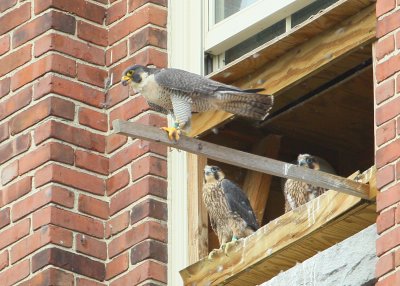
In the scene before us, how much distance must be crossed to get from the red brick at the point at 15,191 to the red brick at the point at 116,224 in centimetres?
42

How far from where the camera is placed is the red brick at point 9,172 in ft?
33.8

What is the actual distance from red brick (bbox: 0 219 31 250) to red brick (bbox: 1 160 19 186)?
0.27 m

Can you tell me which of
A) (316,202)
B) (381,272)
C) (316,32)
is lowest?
(381,272)

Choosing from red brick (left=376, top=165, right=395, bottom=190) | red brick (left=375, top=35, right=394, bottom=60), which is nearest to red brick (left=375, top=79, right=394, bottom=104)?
red brick (left=375, top=35, right=394, bottom=60)

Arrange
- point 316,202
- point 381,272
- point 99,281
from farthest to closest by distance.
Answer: point 99,281, point 316,202, point 381,272

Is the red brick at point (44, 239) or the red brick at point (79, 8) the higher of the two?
the red brick at point (79, 8)

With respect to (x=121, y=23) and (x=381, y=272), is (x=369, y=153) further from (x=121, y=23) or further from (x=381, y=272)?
(x=381, y=272)

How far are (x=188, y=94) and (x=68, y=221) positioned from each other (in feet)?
3.11

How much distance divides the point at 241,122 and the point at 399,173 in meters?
2.22

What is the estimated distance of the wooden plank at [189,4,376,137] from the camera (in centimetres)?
950

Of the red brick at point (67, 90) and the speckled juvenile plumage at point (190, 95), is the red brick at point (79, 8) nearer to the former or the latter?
the red brick at point (67, 90)

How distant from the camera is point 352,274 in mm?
8891

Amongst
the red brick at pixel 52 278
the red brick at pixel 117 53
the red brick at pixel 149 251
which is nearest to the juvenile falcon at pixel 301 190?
the red brick at pixel 149 251

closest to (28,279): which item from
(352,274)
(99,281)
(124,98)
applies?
(99,281)
